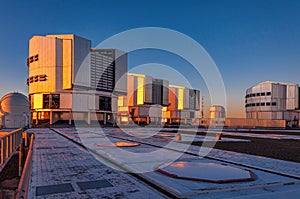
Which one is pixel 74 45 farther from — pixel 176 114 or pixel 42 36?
pixel 176 114

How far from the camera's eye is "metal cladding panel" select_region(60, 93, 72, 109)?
59.3 meters

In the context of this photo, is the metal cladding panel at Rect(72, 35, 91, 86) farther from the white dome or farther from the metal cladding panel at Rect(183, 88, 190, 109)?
the metal cladding panel at Rect(183, 88, 190, 109)

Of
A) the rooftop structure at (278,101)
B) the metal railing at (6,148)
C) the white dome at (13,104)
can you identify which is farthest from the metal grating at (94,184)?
the rooftop structure at (278,101)

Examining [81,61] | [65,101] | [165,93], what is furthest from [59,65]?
[165,93]

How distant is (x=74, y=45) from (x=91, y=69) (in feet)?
23.4

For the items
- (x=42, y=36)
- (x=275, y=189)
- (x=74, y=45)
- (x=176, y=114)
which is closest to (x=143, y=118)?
(x=176, y=114)

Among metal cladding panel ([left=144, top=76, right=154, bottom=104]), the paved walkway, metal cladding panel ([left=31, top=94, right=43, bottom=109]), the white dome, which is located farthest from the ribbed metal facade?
the paved walkway

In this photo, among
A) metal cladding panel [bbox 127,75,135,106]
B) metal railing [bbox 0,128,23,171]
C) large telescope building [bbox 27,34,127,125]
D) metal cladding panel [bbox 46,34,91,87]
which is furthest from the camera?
metal cladding panel [bbox 127,75,135,106]

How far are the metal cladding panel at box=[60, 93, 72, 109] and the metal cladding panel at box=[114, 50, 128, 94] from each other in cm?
1327

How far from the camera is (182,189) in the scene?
5.51 metres

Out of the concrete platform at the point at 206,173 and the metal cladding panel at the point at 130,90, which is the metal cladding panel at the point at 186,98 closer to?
the metal cladding panel at the point at 130,90

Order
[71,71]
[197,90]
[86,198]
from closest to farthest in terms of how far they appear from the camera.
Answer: [86,198], [71,71], [197,90]

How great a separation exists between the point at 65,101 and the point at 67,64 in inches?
360

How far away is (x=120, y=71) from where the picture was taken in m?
68.4
